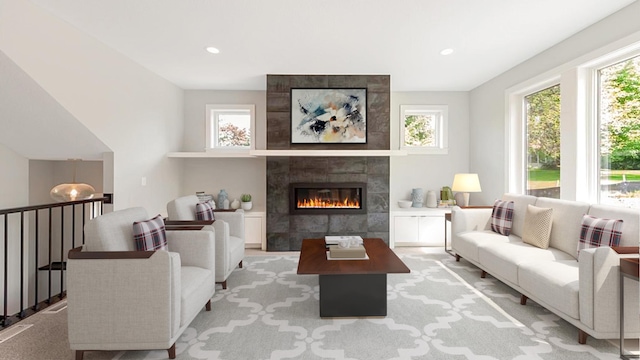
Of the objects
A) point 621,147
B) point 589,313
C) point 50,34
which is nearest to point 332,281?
point 589,313

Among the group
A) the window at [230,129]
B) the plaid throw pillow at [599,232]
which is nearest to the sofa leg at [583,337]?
the plaid throw pillow at [599,232]

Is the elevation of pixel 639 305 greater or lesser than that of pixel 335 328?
greater

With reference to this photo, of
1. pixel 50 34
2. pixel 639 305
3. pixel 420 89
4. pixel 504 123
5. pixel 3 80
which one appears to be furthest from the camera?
pixel 420 89

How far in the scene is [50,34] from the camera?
274 centimetres

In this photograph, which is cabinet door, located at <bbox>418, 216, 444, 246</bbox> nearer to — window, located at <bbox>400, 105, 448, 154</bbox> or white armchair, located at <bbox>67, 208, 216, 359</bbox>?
window, located at <bbox>400, 105, 448, 154</bbox>

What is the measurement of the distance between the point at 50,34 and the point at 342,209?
3835 millimetres

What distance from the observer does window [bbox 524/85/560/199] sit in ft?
12.4

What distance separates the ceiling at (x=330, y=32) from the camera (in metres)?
2.69

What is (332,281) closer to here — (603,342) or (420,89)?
(603,342)

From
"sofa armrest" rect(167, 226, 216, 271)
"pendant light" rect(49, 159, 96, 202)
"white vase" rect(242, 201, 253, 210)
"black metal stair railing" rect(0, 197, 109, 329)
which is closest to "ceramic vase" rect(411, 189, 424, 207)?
"white vase" rect(242, 201, 253, 210)

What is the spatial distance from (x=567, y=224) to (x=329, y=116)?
3168 mm

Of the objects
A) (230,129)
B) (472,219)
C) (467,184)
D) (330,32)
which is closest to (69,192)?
(230,129)

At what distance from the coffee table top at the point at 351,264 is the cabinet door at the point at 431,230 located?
2.07 m

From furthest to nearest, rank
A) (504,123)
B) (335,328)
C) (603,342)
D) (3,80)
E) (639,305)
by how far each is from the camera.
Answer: (504,123), (3,80), (335,328), (603,342), (639,305)
